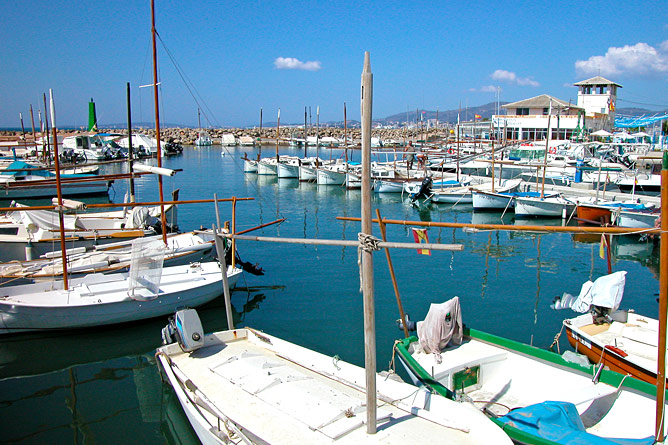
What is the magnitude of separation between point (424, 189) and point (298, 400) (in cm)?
3286

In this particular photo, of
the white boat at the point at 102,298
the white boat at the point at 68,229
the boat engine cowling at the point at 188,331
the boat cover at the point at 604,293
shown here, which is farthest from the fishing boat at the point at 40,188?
the boat cover at the point at 604,293

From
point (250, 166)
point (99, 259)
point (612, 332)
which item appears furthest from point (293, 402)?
point (250, 166)

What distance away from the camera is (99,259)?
55.6ft

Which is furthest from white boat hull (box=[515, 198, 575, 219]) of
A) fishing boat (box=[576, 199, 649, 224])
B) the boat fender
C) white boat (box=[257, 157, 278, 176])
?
white boat (box=[257, 157, 278, 176])

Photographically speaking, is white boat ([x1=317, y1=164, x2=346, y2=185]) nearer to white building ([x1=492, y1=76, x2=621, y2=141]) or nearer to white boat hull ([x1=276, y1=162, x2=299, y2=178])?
white boat hull ([x1=276, y1=162, x2=299, y2=178])

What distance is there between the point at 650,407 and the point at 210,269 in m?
12.6

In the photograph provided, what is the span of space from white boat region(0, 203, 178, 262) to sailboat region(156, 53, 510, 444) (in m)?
11.4

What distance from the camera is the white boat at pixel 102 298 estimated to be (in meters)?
13.3

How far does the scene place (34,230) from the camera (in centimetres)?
2034

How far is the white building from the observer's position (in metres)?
63.2

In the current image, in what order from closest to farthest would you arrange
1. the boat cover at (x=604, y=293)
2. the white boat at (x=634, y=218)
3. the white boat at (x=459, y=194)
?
the boat cover at (x=604, y=293) < the white boat at (x=634, y=218) < the white boat at (x=459, y=194)

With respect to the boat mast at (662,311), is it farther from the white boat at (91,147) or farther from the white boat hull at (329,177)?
the white boat at (91,147)

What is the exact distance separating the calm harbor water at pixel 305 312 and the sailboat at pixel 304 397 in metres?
1.69

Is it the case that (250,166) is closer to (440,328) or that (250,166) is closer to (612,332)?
(440,328)
